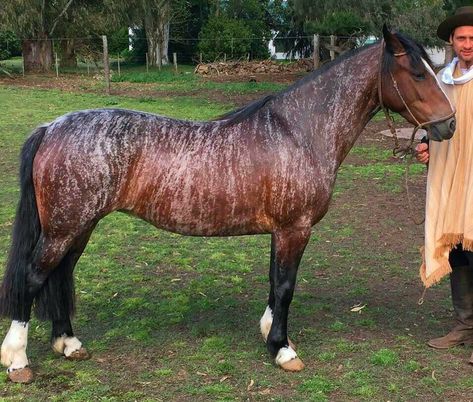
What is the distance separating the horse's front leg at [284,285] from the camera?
3631 mm

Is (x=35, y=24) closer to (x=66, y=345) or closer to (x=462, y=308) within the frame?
(x=66, y=345)

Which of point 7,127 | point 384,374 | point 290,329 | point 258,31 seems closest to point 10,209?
point 290,329

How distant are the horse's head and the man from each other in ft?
1.04

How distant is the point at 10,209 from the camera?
7.21 meters

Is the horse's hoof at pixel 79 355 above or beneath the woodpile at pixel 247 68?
beneath

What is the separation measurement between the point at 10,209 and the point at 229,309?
12.3 feet

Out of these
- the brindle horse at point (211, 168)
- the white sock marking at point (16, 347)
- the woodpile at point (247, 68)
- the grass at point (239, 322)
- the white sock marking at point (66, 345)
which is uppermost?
the brindle horse at point (211, 168)

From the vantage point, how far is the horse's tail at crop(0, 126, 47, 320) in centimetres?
350

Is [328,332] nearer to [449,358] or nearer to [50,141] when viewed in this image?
[449,358]

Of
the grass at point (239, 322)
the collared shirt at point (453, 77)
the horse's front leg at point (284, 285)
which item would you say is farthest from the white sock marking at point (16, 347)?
the collared shirt at point (453, 77)

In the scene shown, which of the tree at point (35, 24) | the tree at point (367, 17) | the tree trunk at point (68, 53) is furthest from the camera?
the tree trunk at point (68, 53)

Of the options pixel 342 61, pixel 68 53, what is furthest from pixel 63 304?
pixel 68 53

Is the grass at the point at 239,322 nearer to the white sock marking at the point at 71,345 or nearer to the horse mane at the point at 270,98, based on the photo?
the white sock marking at the point at 71,345

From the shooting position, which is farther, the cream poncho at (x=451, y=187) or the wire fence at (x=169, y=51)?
the wire fence at (x=169, y=51)
